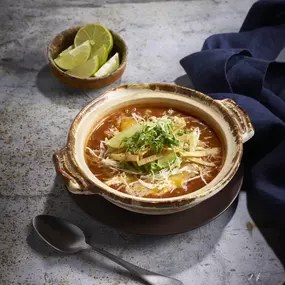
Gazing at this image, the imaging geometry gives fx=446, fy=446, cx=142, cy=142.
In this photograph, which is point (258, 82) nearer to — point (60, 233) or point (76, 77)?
point (76, 77)

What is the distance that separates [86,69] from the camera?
224 cm

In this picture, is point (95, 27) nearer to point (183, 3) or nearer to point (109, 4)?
point (109, 4)

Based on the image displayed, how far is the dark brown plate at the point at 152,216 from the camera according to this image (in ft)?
5.00

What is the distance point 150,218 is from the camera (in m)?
1.56

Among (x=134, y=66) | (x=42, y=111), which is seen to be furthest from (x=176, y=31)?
(x=42, y=111)

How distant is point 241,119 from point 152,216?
1.65ft

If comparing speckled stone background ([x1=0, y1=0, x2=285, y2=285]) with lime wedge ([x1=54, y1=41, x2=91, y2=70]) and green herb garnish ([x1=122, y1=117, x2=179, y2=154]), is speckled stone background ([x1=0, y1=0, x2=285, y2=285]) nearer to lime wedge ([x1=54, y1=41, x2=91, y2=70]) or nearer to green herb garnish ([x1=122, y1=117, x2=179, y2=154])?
lime wedge ([x1=54, y1=41, x2=91, y2=70])

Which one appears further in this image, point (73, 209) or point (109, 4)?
point (109, 4)

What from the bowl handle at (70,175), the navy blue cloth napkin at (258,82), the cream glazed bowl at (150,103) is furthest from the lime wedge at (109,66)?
the bowl handle at (70,175)

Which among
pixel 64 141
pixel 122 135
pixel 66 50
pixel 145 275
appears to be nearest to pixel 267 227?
pixel 145 275

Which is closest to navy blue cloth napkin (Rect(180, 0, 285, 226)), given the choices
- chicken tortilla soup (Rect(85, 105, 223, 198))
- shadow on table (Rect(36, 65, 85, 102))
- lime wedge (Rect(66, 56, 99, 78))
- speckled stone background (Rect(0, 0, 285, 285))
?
speckled stone background (Rect(0, 0, 285, 285))

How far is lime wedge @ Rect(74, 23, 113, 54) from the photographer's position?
235cm

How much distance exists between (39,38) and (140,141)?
1.34m

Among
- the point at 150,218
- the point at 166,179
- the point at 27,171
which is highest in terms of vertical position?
the point at 166,179
